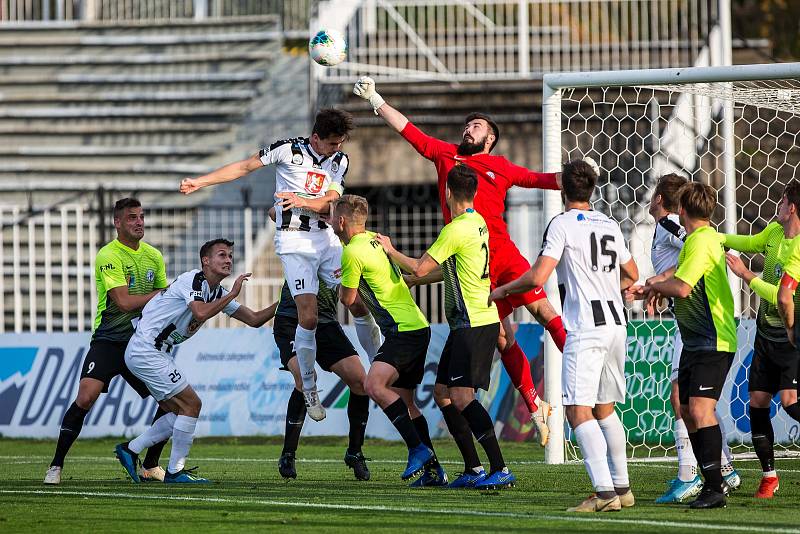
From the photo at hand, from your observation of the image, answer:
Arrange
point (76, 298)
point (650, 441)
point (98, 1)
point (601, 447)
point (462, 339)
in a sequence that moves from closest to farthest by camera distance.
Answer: point (601, 447), point (462, 339), point (650, 441), point (76, 298), point (98, 1)

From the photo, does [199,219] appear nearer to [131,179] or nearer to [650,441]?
[131,179]

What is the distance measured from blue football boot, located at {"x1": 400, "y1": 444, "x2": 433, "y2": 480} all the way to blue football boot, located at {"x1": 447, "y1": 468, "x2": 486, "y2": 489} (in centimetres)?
25

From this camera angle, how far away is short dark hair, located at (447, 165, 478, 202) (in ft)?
28.7

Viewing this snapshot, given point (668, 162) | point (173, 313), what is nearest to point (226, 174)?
point (173, 313)

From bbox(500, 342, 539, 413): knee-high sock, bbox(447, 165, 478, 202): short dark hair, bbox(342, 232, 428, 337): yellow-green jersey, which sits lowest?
bbox(500, 342, 539, 413): knee-high sock

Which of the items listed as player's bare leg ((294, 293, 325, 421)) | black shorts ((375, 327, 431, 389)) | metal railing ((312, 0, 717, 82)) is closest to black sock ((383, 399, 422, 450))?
black shorts ((375, 327, 431, 389))

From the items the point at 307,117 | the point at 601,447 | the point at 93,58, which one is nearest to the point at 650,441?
the point at 601,447

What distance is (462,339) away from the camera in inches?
347

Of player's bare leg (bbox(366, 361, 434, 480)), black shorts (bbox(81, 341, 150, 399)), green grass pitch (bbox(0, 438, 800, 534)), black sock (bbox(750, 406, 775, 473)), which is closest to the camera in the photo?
green grass pitch (bbox(0, 438, 800, 534))

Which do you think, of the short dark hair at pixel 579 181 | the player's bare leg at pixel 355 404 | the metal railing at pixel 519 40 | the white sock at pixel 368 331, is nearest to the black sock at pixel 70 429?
the player's bare leg at pixel 355 404

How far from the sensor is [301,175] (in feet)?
33.8

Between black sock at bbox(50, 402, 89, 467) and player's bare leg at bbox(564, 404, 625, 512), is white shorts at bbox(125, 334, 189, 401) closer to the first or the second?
black sock at bbox(50, 402, 89, 467)

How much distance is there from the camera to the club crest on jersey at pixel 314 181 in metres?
10.3

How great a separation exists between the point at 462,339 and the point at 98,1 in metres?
18.5
